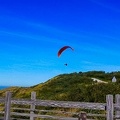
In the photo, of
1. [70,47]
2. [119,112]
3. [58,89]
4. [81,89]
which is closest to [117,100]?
[119,112]

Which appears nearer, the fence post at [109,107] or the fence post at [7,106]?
the fence post at [109,107]

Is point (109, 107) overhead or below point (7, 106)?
below

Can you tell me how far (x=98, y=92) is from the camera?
23625 millimetres

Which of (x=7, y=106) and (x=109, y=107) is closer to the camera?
(x=109, y=107)

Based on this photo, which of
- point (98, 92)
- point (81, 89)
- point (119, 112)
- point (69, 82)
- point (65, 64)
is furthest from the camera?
point (69, 82)

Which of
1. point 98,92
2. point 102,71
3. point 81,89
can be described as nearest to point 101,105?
point 98,92

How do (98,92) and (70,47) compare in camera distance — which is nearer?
(70,47)

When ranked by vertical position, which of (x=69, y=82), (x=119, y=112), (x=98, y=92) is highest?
(x=69, y=82)

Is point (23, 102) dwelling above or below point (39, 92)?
below

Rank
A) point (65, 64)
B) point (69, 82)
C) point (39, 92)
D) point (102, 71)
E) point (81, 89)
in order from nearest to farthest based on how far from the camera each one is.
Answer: point (65, 64)
point (81, 89)
point (39, 92)
point (69, 82)
point (102, 71)

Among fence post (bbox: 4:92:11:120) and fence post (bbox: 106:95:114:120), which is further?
fence post (bbox: 4:92:11:120)

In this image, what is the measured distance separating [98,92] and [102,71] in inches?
861

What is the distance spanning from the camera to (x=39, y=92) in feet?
106

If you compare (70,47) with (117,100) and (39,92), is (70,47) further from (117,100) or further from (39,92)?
(39,92)
